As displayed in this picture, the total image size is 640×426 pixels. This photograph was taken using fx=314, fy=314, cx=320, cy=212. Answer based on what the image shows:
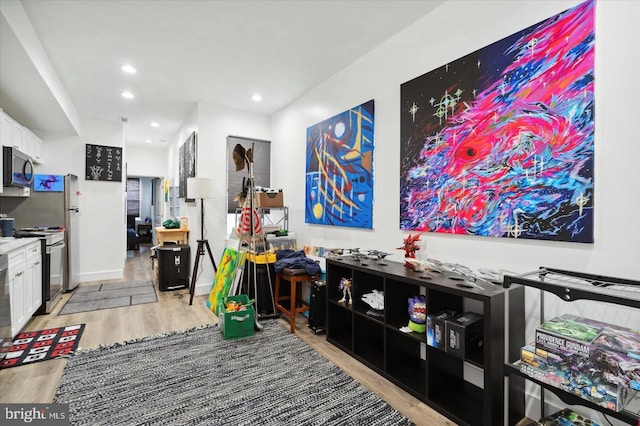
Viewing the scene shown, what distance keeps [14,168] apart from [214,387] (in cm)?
A: 336

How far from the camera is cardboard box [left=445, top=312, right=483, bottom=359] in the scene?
5.86 ft

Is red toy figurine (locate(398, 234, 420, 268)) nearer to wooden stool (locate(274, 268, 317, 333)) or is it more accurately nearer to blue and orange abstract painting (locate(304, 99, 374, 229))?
blue and orange abstract painting (locate(304, 99, 374, 229))

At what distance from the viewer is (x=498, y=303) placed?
5.57 ft

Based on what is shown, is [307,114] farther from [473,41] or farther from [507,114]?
[507,114]

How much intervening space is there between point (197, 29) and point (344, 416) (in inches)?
125

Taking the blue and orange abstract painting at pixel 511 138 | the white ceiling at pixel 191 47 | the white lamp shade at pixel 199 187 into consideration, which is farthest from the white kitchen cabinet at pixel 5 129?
the blue and orange abstract painting at pixel 511 138

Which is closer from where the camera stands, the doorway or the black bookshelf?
the black bookshelf

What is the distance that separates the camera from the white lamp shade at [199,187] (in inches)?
165

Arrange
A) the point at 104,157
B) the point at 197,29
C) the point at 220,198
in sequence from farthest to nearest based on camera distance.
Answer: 1. the point at 104,157
2. the point at 220,198
3. the point at 197,29

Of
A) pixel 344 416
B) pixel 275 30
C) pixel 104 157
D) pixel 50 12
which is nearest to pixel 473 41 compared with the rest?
pixel 275 30

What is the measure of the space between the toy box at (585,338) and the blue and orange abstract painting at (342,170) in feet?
5.71

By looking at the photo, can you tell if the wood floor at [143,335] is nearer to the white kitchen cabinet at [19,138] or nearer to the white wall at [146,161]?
the white kitchen cabinet at [19,138]

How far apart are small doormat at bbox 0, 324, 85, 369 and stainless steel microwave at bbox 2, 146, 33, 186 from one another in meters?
1.64

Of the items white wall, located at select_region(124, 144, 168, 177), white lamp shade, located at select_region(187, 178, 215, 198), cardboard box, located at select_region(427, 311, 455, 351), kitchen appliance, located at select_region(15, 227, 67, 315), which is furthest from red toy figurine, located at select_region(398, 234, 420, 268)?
white wall, located at select_region(124, 144, 168, 177)
